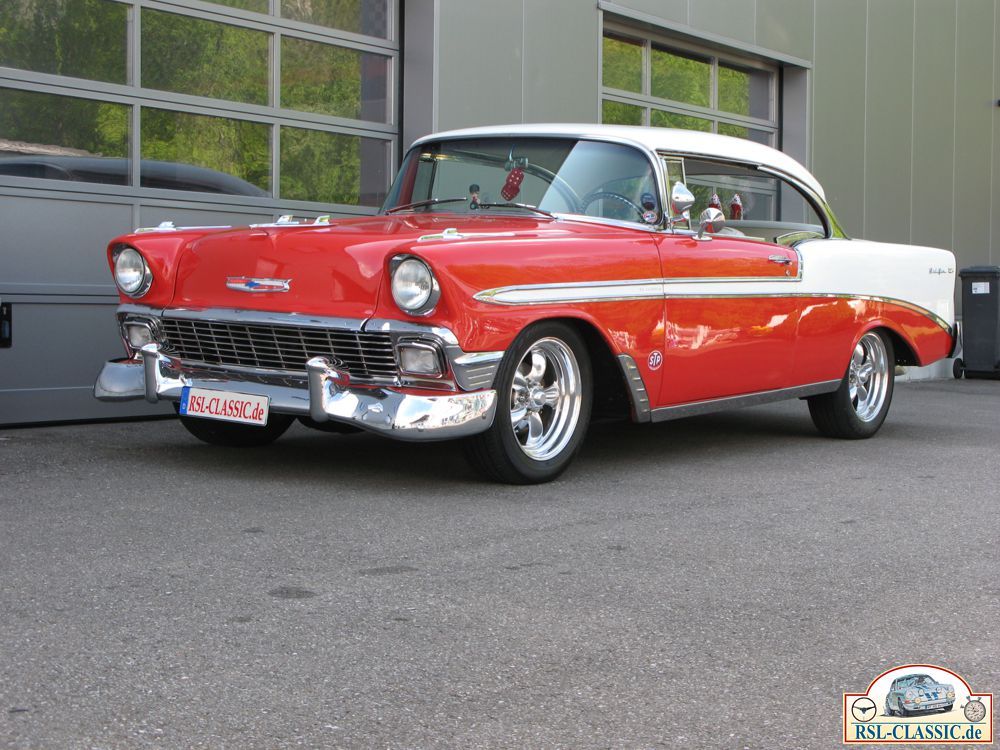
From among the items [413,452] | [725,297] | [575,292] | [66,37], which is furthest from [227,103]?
[575,292]

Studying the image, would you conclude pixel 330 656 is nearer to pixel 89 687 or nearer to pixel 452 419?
pixel 89 687

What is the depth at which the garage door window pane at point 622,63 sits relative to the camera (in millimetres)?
11445

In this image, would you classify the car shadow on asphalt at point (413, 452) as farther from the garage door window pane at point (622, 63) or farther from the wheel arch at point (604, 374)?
the garage door window pane at point (622, 63)

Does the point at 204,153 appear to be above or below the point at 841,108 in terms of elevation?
below

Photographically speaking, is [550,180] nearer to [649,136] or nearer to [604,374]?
[649,136]

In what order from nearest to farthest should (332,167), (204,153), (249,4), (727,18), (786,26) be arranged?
(204,153), (249,4), (332,167), (727,18), (786,26)

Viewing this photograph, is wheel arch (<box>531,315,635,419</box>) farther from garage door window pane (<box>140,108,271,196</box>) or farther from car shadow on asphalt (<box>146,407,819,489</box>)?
garage door window pane (<box>140,108,271,196</box>)

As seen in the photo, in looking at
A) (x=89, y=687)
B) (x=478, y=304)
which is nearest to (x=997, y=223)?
(x=478, y=304)

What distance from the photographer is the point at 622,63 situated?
38.1 feet

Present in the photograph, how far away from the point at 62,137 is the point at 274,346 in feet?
10.3

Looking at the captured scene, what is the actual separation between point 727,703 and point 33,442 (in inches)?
191

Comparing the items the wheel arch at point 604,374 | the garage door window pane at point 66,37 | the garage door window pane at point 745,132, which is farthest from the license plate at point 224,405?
the garage door window pane at point 745,132

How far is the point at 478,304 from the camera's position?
16.6 ft

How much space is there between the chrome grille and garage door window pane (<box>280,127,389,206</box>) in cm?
346
